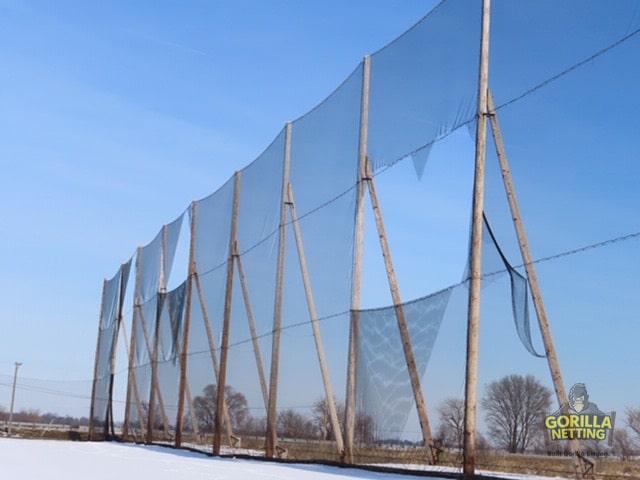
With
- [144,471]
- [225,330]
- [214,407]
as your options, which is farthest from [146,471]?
[214,407]

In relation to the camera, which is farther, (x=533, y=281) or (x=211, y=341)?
(x=211, y=341)

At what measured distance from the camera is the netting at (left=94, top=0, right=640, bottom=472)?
485cm

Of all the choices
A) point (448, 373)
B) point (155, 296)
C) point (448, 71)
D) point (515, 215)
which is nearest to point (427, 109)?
point (448, 71)

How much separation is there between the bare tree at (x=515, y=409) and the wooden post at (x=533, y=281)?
12 centimetres

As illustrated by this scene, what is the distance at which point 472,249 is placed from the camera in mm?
5688

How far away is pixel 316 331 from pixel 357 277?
905 mm

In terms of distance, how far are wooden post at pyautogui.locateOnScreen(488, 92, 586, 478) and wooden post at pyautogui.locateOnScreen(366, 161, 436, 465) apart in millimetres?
1364

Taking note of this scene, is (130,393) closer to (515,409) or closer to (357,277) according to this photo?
(357,277)

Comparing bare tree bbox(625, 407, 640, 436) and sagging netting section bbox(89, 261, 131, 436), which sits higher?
sagging netting section bbox(89, 261, 131, 436)

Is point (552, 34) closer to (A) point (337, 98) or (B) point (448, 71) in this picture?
(B) point (448, 71)

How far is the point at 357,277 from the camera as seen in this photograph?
24.3ft

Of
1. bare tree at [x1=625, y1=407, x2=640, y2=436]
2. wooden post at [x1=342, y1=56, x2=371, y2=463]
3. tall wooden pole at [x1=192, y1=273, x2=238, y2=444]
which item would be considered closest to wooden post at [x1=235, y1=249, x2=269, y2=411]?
tall wooden pole at [x1=192, y1=273, x2=238, y2=444]

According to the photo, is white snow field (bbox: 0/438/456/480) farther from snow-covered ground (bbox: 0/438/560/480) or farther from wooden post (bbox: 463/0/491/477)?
wooden post (bbox: 463/0/491/477)

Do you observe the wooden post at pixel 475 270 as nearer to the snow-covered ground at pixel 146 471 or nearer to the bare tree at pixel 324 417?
the snow-covered ground at pixel 146 471
